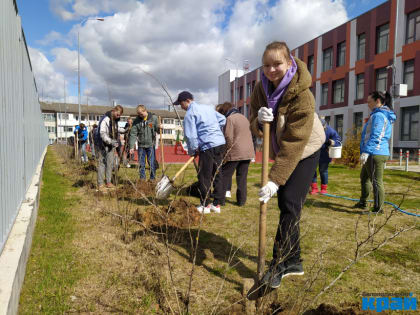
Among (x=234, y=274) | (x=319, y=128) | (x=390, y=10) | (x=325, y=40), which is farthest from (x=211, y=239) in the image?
(x=325, y=40)

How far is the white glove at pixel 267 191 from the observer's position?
7.39ft

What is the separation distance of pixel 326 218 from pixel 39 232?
12.6 feet

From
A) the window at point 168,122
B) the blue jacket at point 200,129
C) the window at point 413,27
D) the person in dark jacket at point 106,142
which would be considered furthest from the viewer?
the window at point 168,122

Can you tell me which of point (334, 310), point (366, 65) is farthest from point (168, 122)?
point (334, 310)

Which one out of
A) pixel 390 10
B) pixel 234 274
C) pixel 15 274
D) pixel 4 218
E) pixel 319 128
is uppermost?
pixel 390 10

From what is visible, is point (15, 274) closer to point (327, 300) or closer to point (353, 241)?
point (327, 300)

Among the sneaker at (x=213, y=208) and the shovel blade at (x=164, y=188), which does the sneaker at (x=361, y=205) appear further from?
the shovel blade at (x=164, y=188)

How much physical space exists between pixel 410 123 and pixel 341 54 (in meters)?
8.38

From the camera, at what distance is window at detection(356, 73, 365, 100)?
21.3 metres

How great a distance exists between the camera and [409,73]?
17828 millimetres

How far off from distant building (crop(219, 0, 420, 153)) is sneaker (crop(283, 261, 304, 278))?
12.2 m

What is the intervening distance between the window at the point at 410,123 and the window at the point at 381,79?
2149mm

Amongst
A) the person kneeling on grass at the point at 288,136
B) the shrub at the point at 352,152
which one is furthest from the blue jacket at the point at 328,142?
the shrub at the point at 352,152

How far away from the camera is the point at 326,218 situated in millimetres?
4461
